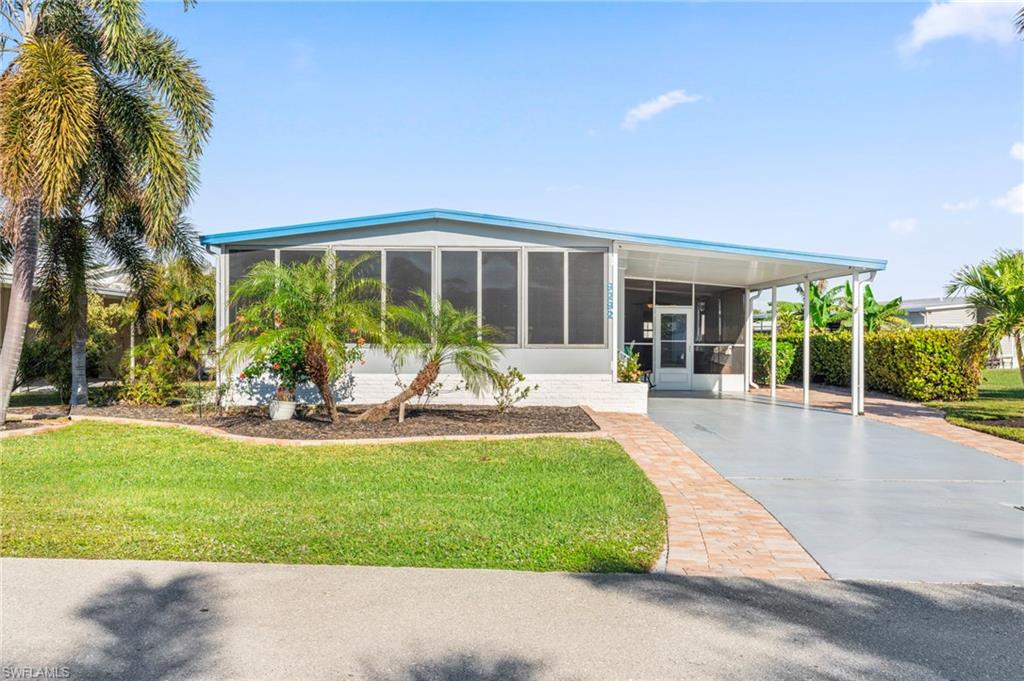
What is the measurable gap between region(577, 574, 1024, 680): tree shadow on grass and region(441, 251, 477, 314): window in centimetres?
932

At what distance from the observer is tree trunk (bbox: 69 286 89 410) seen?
13188 mm

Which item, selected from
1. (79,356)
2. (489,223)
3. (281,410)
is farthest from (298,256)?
(79,356)

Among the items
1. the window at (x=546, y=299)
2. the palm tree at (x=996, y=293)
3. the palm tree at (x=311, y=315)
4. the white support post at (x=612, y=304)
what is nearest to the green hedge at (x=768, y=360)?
the palm tree at (x=996, y=293)

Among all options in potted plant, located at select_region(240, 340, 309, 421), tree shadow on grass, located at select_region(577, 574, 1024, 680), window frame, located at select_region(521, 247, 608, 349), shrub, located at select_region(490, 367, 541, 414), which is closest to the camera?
tree shadow on grass, located at select_region(577, 574, 1024, 680)

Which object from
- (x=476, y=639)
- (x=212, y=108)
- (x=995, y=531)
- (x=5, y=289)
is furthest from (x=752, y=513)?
(x=5, y=289)

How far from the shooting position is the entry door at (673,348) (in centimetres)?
1775

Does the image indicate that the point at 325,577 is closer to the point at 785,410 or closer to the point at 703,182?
the point at 785,410

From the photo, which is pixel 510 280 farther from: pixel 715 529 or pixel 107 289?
pixel 107 289

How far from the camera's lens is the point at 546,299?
13.4 meters

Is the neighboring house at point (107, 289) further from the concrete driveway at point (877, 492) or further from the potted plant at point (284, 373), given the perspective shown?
the concrete driveway at point (877, 492)

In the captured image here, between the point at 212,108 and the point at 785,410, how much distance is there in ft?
41.5

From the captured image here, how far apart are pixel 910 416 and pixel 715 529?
31.6 ft

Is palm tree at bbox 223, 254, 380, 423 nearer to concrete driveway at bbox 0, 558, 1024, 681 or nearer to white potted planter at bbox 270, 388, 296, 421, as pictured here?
white potted planter at bbox 270, 388, 296, 421

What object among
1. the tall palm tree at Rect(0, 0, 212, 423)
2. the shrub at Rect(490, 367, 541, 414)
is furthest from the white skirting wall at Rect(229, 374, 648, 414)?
the tall palm tree at Rect(0, 0, 212, 423)
